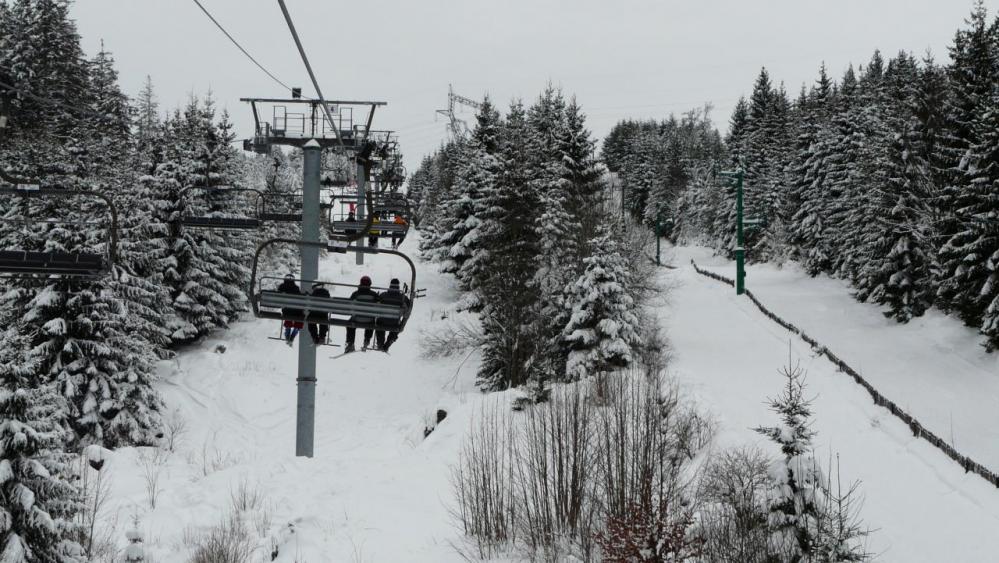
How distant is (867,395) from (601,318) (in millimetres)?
9588

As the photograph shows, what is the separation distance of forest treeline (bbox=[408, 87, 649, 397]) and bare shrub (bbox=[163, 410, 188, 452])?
12288 millimetres

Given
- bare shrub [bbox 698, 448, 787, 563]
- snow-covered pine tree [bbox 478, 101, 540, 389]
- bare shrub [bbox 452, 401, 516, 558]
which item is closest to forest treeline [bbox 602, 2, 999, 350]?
snow-covered pine tree [bbox 478, 101, 540, 389]

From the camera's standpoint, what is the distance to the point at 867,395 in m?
23.6

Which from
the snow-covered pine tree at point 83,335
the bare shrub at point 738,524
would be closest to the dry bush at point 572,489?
the bare shrub at point 738,524

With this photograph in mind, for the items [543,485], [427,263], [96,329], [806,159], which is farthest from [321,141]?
[806,159]

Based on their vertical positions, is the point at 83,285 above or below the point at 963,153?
below

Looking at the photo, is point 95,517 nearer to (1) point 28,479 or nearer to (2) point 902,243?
(1) point 28,479

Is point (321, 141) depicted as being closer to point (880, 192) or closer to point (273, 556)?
point (273, 556)

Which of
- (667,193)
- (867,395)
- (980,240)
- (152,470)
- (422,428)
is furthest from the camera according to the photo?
(667,193)

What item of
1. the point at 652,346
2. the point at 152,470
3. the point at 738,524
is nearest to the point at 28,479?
the point at 152,470

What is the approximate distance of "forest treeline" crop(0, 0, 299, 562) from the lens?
8938 mm

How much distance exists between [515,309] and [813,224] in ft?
114

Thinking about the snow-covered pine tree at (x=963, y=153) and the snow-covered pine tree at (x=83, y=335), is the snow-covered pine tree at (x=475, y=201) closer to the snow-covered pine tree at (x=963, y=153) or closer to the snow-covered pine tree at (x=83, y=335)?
the snow-covered pine tree at (x=83, y=335)

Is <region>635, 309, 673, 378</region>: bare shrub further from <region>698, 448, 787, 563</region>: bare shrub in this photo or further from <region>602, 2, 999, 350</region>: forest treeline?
<region>602, 2, 999, 350</region>: forest treeline
